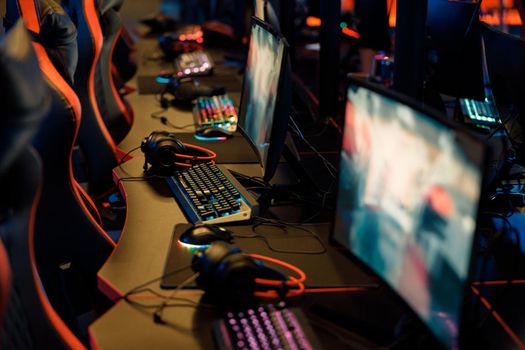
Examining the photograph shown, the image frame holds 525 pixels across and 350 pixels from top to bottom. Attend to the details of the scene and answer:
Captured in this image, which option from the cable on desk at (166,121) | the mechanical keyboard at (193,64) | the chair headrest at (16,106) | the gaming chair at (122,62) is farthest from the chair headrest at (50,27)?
the gaming chair at (122,62)

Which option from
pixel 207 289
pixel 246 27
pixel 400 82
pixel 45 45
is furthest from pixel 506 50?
pixel 246 27

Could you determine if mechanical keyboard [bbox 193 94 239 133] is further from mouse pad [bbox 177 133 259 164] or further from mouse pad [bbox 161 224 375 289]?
mouse pad [bbox 161 224 375 289]

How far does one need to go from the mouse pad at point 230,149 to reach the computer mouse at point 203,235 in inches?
26.5

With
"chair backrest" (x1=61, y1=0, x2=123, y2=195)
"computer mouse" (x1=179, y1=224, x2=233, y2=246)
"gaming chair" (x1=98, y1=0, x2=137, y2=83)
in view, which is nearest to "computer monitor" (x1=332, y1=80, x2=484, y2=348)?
"computer mouse" (x1=179, y1=224, x2=233, y2=246)

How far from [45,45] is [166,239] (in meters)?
0.78

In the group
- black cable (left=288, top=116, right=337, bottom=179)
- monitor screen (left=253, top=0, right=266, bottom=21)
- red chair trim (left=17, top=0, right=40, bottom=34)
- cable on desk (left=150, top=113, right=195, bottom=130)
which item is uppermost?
red chair trim (left=17, top=0, right=40, bottom=34)

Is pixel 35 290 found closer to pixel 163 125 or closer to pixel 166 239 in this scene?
pixel 166 239

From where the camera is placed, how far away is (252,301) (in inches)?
60.9

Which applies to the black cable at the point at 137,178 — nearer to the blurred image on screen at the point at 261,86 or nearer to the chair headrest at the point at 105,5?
the blurred image on screen at the point at 261,86

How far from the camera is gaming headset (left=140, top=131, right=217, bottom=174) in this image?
234 centimetres

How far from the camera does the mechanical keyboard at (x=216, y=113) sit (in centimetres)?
290

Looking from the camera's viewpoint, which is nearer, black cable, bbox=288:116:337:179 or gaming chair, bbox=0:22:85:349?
gaming chair, bbox=0:22:85:349

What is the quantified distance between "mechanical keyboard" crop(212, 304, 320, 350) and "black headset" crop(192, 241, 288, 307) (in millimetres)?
42

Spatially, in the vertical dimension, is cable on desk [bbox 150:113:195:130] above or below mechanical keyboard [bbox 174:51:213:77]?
below
